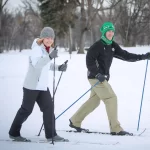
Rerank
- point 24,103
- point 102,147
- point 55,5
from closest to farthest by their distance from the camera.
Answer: point 102,147, point 24,103, point 55,5

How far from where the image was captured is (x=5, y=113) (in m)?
7.38

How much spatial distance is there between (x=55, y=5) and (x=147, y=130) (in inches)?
1006

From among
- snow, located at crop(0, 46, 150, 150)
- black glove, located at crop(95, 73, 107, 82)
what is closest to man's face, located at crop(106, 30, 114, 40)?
black glove, located at crop(95, 73, 107, 82)

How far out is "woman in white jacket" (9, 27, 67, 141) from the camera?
4.54 m

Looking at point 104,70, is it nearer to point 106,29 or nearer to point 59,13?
point 106,29

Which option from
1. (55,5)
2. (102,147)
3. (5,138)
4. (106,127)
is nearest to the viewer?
(102,147)

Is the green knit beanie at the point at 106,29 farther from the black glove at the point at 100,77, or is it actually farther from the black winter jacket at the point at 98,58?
the black glove at the point at 100,77

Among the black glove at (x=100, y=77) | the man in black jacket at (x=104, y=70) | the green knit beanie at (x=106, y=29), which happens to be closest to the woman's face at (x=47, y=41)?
the man in black jacket at (x=104, y=70)

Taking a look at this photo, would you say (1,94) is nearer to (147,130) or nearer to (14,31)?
(147,130)

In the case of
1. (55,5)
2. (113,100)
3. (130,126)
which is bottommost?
(130,126)

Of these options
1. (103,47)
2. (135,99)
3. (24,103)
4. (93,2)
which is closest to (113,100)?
(103,47)

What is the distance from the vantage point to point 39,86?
4637 mm

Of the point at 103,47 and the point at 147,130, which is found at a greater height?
the point at 103,47

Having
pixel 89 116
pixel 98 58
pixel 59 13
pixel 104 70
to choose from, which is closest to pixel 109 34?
pixel 98 58
